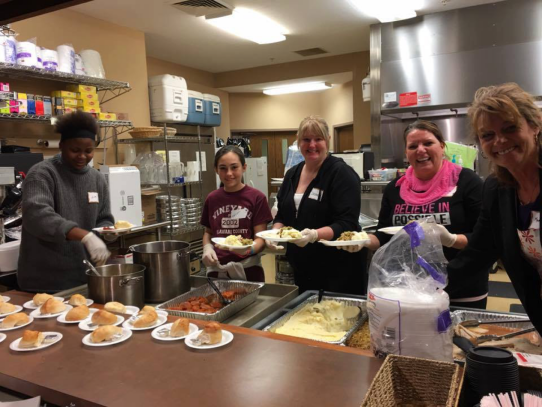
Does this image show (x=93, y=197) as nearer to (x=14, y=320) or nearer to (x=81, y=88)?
→ (x=14, y=320)

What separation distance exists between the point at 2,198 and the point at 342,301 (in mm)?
2012

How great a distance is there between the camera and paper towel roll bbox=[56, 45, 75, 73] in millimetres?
4020

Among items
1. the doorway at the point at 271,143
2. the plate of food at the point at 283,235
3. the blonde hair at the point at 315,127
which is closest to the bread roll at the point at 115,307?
the plate of food at the point at 283,235

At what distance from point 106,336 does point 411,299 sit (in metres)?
0.90

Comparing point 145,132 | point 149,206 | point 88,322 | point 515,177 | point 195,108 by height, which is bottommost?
point 88,322

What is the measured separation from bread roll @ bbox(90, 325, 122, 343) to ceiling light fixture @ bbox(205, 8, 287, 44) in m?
3.93

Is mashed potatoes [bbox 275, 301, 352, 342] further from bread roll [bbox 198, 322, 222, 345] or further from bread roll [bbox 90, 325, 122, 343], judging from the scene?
bread roll [bbox 90, 325, 122, 343]

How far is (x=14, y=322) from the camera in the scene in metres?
1.46

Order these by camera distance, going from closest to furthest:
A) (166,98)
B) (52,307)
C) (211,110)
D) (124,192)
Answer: (52,307)
(124,192)
(166,98)
(211,110)

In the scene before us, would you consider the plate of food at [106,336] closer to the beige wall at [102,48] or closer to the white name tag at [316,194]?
the white name tag at [316,194]

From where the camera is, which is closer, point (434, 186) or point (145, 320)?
point (145, 320)

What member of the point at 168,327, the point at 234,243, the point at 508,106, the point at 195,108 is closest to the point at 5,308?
the point at 168,327

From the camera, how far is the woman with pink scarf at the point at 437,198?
192cm

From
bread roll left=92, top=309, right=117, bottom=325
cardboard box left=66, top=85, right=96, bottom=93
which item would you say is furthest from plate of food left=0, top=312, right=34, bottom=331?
cardboard box left=66, top=85, right=96, bottom=93
